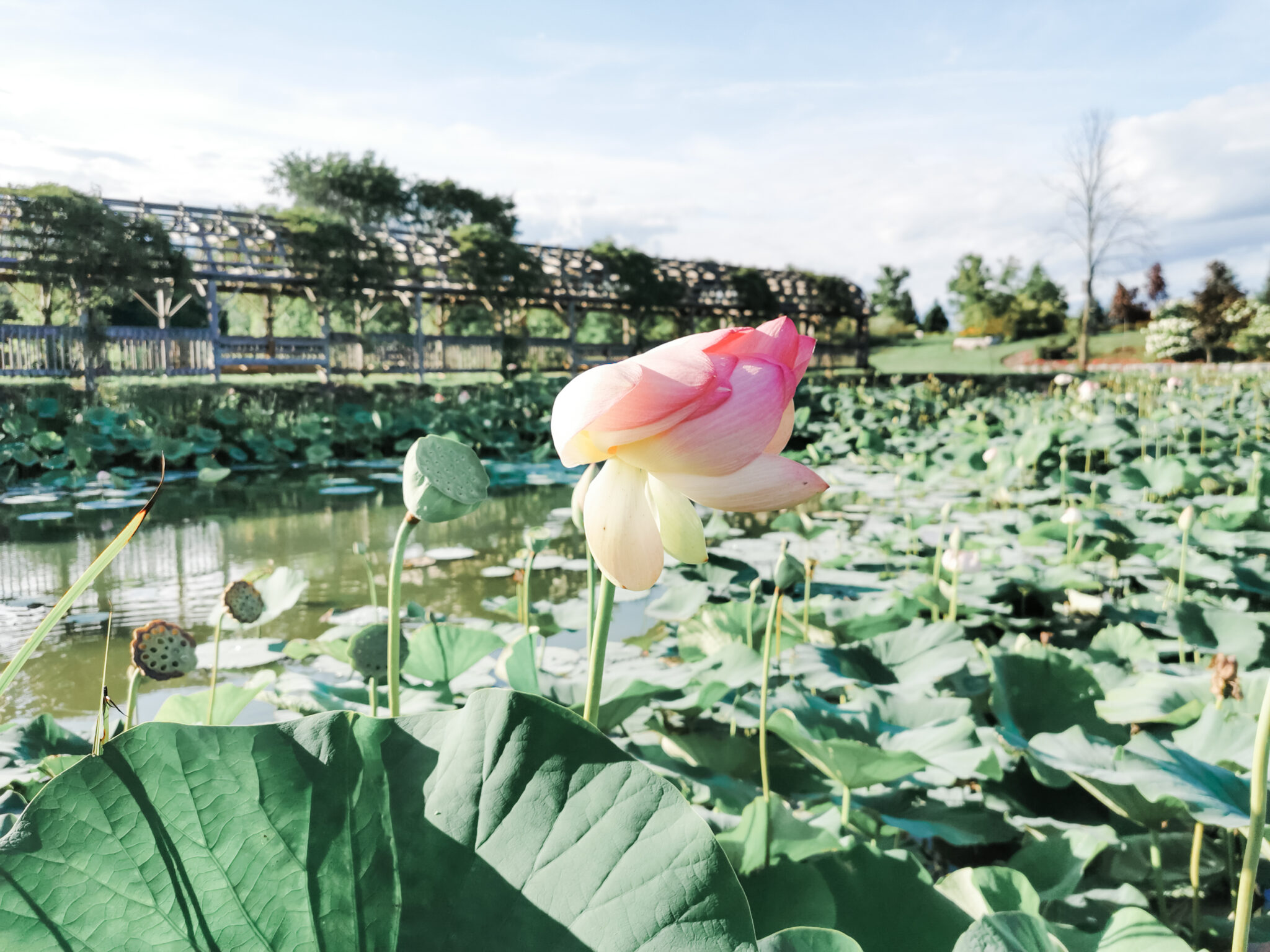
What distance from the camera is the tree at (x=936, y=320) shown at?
42.8 m

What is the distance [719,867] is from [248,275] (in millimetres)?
10096

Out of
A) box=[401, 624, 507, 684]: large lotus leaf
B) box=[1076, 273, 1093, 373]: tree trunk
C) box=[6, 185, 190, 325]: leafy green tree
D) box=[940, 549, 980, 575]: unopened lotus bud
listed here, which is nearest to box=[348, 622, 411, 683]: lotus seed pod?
box=[401, 624, 507, 684]: large lotus leaf

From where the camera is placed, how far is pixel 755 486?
34 cm

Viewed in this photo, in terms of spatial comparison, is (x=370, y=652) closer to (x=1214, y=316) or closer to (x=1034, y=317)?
(x=1214, y=316)

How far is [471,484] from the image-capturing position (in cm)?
45

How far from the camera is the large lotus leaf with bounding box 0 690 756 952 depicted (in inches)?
12.5

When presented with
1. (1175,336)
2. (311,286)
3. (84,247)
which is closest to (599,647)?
(84,247)

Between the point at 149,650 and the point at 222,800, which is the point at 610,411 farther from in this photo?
the point at 149,650

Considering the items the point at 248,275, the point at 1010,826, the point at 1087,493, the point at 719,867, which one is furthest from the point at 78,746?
the point at 248,275

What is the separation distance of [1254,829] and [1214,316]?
3051cm

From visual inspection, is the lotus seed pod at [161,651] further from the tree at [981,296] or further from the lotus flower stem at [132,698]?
the tree at [981,296]

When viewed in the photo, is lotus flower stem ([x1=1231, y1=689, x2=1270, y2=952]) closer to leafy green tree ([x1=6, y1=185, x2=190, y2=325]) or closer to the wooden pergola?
the wooden pergola

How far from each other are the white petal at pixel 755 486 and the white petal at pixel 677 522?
0.07 ft

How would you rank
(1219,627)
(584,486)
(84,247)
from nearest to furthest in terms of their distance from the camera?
(584,486), (1219,627), (84,247)
